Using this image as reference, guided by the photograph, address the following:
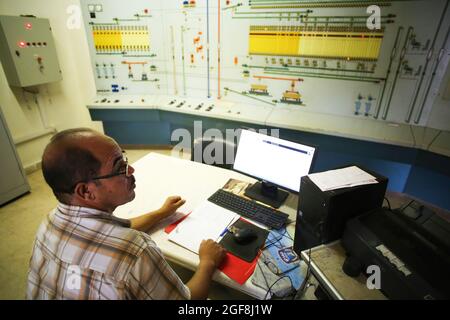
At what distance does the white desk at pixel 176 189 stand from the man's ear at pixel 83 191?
438 mm

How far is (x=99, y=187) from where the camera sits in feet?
2.87

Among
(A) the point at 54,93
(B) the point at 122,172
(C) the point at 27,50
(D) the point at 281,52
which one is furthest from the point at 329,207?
(A) the point at 54,93

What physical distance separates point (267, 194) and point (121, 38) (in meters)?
3.12

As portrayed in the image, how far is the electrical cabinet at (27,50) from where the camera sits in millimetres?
2693

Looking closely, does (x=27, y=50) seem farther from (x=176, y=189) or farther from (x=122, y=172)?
(x=122, y=172)

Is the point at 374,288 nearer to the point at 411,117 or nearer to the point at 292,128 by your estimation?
the point at 292,128

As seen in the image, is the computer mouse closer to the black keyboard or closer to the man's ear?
the black keyboard

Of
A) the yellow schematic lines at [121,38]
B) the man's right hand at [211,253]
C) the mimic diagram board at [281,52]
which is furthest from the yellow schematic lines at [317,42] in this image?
the man's right hand at [211,253]

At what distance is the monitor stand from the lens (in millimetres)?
1482

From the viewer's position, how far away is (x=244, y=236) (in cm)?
117

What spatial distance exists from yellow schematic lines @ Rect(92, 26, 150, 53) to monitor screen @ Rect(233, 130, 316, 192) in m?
2.67

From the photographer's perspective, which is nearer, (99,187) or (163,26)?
(99,187)
